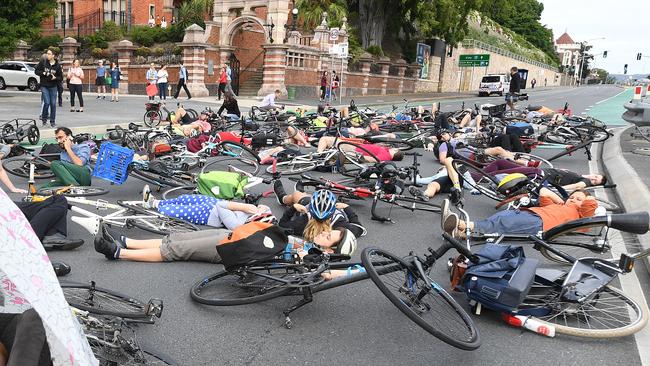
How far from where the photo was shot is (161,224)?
568cm

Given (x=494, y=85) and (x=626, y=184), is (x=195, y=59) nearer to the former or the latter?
(x=626, y=184)

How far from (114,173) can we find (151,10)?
47.3 meters

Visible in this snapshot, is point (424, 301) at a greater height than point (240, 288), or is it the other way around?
point (424, 301)

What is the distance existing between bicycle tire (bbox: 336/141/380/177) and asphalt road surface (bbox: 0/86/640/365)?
373 centimetres

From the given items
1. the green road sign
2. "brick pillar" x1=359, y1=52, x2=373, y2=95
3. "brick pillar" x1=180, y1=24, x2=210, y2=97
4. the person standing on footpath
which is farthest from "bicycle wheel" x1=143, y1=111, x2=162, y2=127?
the green road sign

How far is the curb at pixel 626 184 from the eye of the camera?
6.88 meters

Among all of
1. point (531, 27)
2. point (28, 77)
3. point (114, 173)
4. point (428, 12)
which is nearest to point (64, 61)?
point (28, 77)

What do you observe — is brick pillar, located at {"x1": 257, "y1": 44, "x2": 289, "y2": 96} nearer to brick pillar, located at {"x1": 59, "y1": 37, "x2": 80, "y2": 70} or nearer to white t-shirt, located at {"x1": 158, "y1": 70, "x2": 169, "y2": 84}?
white t-shirt, located at {"x1": 158, "y1": 70, "x2": 169, "y2": 84}

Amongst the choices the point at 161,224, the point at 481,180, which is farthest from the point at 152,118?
the point at 481,180

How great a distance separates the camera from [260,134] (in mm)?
11062

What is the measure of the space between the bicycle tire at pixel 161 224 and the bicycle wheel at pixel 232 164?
9.93 ft

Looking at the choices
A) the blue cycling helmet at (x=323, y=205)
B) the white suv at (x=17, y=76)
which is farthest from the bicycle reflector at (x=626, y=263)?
the white suv at (x=17, y=76)

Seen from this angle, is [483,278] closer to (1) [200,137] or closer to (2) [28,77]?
(1) [200,137]

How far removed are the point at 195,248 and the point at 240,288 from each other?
34.9 inches
